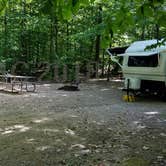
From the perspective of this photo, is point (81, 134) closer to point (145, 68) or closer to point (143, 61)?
point (145, 68)

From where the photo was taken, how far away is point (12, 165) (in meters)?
4.70

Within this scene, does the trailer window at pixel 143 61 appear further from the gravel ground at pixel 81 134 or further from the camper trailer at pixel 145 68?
the gravel ground at pixel 81 134

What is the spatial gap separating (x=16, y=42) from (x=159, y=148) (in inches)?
754

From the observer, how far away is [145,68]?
13.0 m

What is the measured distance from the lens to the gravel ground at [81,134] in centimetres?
502

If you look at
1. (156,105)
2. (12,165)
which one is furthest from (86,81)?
(12,165)

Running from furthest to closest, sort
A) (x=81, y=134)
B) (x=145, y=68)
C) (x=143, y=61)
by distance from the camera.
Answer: (x=143, y=61)
(x=145, y=68)
(x=81, y=134)

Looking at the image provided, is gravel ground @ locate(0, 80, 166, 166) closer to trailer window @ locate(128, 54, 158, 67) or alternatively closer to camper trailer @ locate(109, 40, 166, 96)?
camper trailer @ locate(109, 40, 166, 96)

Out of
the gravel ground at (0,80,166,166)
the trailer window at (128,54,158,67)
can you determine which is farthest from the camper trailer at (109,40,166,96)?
the gravel ground at (0,80,166,166)

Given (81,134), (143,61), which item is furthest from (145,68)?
(81,134)

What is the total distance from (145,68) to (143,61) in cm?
40

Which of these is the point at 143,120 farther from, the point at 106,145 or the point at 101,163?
the point at 101,163

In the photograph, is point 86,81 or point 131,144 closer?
point 131,144

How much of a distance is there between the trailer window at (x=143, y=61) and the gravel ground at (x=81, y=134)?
2039mm
